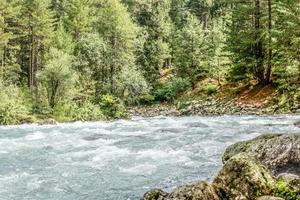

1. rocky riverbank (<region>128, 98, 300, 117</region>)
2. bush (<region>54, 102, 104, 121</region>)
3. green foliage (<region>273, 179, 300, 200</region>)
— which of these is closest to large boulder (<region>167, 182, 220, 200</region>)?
green foliage (<region>273, 179, 300, 200</region>)

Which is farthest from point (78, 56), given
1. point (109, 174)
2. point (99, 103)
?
point (109, 174)

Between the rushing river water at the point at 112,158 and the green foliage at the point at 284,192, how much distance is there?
3.82 metres

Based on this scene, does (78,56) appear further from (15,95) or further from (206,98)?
(206,98)

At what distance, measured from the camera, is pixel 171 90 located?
50.1 meters

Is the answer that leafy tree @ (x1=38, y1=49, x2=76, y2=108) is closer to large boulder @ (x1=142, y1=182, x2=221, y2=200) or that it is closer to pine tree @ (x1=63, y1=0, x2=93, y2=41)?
pine tree @ (x1=63, y1=0, x2=93, y2=41)

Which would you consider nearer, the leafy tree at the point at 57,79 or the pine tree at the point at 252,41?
the pine tree at the point at 252,41

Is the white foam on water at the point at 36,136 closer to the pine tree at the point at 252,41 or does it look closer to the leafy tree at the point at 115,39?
the pine tree at the point at 252,41

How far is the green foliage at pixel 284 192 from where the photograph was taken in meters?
8.91

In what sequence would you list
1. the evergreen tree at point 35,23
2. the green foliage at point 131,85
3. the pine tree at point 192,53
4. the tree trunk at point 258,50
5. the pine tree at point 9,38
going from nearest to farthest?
the tree trunk at point 258,50 → the green foliage at point 131,85 → the pine tree at point 9,38 → the evergreen tree at point 35,23 → the pine tree at point 192,53

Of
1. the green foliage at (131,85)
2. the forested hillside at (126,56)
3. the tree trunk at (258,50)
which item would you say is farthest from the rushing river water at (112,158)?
the green foliage at (131,85)

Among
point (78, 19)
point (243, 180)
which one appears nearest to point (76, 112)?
point (78, 19)

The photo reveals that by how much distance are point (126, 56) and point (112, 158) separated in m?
32.2

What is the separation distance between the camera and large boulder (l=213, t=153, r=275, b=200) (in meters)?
9.11

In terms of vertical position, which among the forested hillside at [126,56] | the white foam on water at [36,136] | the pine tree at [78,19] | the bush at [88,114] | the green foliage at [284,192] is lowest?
the bush at [88,114]
